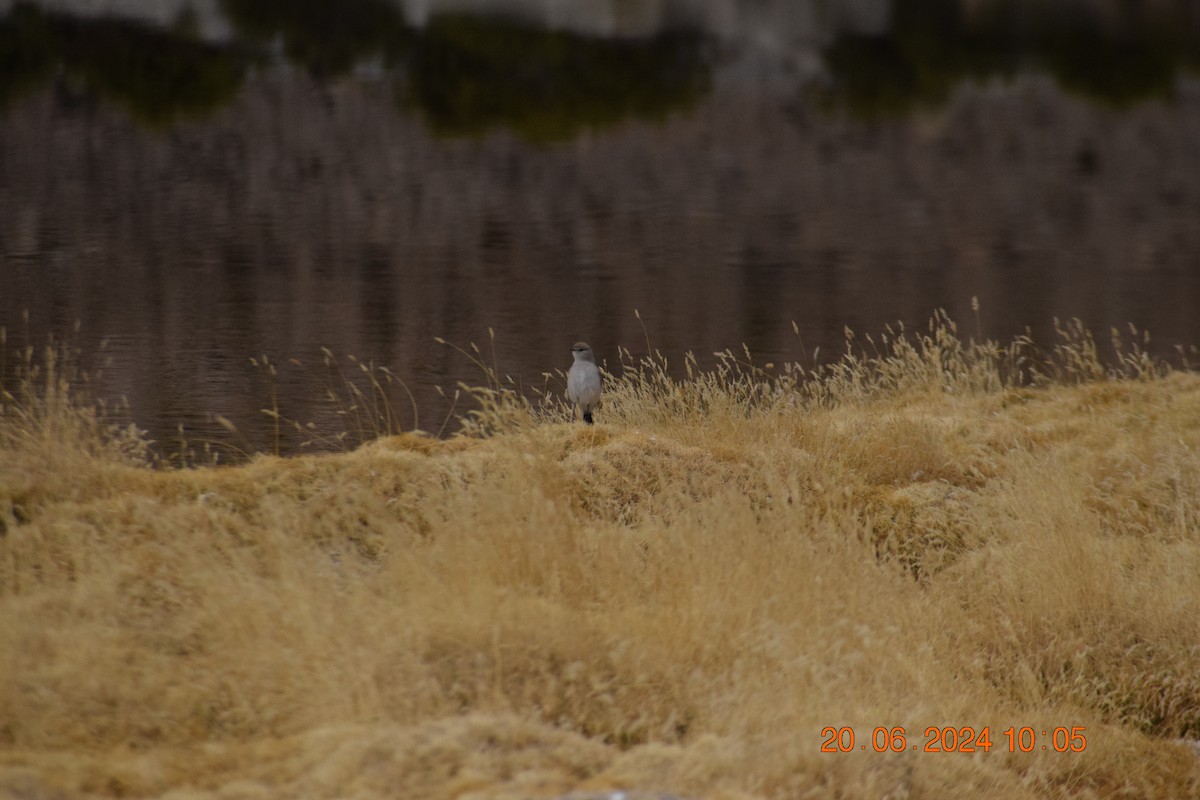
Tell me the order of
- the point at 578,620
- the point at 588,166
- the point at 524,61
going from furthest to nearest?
1. the point at 524,61
2. the point at 588,166
3. the point at 578,620

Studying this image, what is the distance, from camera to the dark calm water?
36344 mm

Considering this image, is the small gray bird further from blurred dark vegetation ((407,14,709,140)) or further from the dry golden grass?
blurred dark vegetation ((407,14,709,140))

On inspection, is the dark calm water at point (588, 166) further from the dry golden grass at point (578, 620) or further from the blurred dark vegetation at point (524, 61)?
the dry golden grass at point (578, 620)

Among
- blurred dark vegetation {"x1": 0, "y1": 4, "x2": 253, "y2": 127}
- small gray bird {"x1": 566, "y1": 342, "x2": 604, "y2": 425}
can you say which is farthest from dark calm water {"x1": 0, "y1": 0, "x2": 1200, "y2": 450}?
small gray bird {"x1": 566, "y1": 342, "x2": 604, "y2": 425}

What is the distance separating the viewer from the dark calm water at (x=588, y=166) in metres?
36.3

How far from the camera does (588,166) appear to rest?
52.9 meters

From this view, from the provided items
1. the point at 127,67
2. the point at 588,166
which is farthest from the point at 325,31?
the point at 588,166

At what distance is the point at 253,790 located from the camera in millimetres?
4082

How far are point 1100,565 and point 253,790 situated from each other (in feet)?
16.6
